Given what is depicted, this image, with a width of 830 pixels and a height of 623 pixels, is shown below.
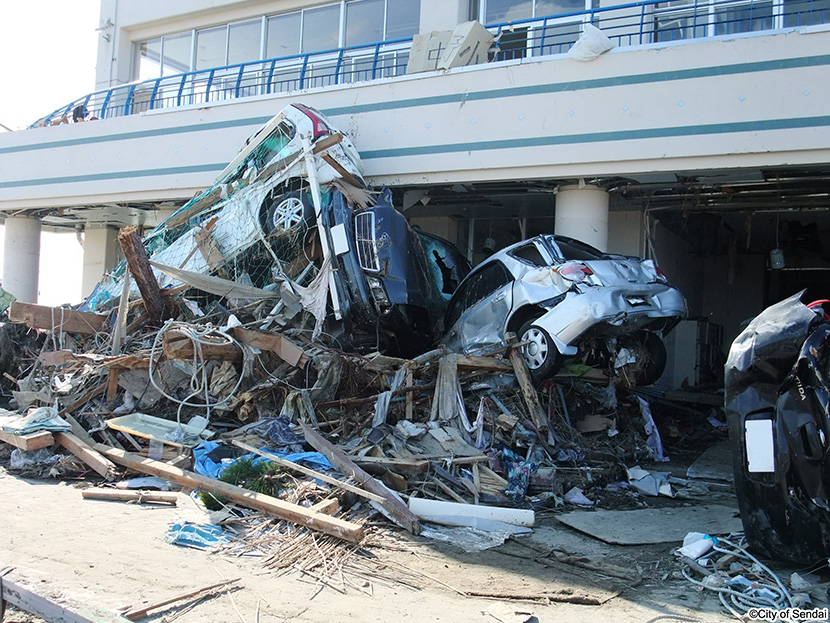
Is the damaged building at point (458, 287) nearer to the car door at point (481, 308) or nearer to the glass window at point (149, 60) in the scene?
the car door at point (481, 308)

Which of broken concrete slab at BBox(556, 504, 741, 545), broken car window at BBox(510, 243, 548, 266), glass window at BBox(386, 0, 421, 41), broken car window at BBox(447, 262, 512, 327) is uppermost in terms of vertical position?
glass window at BBox(386, 0, 421, 41)

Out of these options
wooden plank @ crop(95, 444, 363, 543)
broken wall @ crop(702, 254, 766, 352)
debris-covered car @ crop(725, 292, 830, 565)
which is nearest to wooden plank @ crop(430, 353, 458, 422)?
wooden plank @ crop(95, 444, 363, 543)

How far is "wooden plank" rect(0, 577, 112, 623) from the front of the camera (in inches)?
140

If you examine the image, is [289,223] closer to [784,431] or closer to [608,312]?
[608,312]

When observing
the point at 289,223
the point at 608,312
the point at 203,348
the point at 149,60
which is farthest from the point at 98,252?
the point at 608,312

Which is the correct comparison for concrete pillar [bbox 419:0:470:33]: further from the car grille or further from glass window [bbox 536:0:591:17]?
the car grille

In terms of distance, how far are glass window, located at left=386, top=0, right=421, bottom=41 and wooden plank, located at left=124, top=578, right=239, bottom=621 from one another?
1278cm

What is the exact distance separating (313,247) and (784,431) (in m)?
7.21

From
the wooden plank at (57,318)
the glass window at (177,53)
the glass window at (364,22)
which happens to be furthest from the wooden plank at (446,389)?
the glass window at (177,53)

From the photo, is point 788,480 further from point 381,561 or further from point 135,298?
point 135,298

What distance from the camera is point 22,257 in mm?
18016

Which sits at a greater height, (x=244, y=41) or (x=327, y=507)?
(x=244, y=41)

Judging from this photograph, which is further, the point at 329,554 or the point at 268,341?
the point at 268,341

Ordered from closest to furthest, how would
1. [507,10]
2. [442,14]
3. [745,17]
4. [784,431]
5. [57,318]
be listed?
[784,431] → [57,318] → [745,17] → [507,10] → [442,14]
